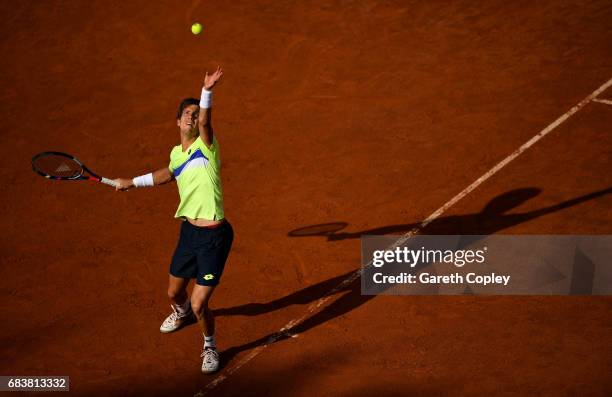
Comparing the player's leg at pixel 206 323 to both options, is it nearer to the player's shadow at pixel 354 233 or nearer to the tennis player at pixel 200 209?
the tennis player at pixel 200 209

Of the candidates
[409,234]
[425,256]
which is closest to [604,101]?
[409,234]

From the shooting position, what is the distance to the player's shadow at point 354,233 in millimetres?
9591

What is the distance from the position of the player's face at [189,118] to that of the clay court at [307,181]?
2.58m

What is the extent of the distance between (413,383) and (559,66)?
305 inches

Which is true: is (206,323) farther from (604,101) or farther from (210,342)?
(604,101)

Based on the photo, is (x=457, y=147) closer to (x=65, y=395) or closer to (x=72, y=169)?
(x=72, y=169)

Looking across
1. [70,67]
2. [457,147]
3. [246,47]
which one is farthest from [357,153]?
[70,67]

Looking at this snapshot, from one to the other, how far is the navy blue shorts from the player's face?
3.54 feet

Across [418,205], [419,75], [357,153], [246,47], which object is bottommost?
[418,205]

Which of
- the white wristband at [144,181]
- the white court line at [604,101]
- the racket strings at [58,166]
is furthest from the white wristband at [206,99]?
the white court line at [604,101]

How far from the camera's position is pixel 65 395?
870 cm

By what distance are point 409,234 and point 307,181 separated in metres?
1.96

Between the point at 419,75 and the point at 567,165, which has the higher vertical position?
the point at 419,75

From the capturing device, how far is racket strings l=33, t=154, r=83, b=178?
9797 millimetres
